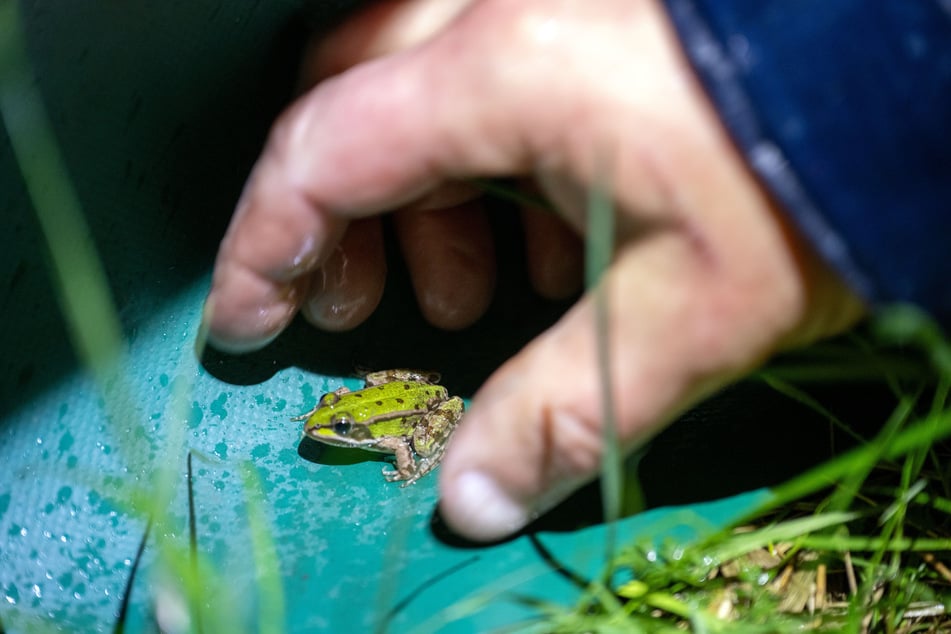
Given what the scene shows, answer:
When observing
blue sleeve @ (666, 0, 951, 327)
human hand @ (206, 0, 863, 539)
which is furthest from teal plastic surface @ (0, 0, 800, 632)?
blue sleeve @ (666, 0, 951, 327)

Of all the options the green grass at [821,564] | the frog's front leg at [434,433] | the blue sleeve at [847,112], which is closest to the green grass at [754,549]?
the green grass at [821,564]

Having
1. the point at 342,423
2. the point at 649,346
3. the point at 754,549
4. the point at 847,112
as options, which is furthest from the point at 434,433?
the point at 847,112

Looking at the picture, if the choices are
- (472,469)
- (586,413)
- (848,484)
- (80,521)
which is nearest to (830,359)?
(848,484)

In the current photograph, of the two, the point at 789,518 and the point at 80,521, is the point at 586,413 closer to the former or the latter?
the point at 789,518

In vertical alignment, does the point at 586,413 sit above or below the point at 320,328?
below

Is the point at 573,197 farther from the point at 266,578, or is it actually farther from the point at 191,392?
the point at 191,392

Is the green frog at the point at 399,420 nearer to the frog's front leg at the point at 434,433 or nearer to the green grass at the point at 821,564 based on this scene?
the frog's front leg at the point at 434,433

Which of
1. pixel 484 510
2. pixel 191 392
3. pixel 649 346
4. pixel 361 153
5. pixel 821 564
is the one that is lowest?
pixel 821 564
